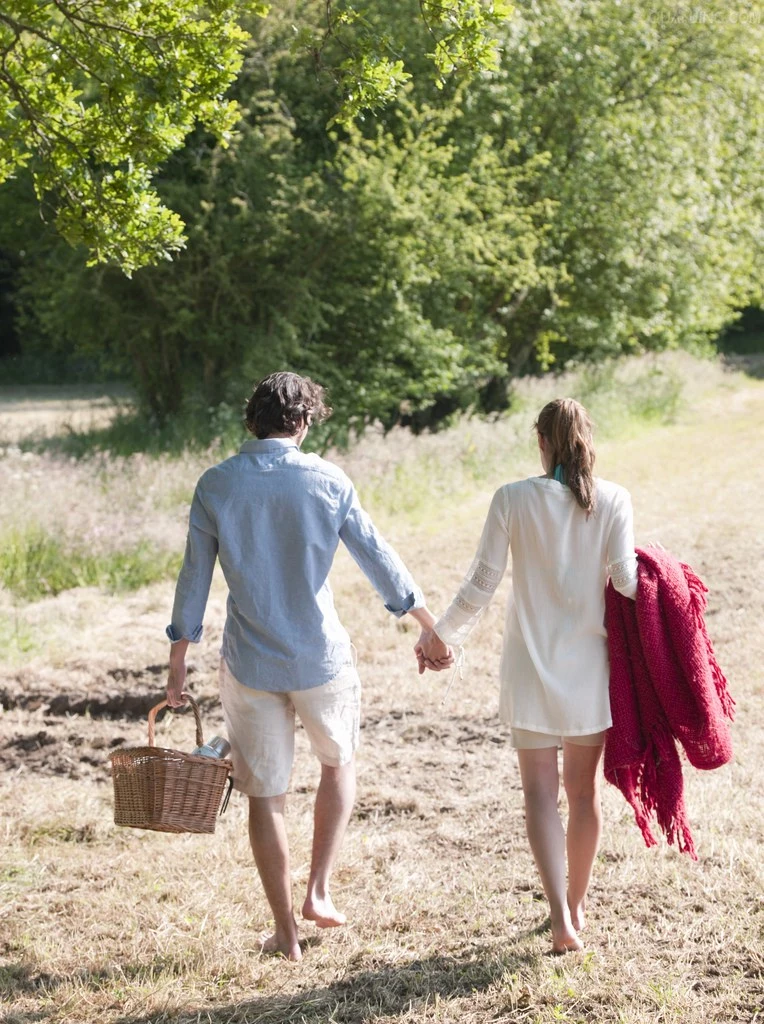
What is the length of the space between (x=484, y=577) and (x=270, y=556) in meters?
0.73

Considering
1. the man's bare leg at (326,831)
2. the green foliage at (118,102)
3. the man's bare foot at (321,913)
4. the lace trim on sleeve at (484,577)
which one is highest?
the green foliage at (118,102)

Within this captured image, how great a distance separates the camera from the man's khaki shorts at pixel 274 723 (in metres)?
3.65

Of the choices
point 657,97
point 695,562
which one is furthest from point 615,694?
point 657,97

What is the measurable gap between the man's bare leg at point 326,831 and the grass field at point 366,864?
0.53 ft

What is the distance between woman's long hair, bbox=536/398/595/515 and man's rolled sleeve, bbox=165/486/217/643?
1.14 meters

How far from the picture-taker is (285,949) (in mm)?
3848

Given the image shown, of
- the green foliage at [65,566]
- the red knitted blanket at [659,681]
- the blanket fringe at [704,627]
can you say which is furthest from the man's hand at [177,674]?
the green foliage at [65,566]

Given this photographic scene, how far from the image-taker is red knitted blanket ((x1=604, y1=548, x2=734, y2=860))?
12.0 ft

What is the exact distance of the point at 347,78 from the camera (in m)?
5.36

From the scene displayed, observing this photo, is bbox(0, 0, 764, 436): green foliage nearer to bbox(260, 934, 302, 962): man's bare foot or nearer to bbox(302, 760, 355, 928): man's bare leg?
bbox(302, 760, 355, 928): man's bare leg

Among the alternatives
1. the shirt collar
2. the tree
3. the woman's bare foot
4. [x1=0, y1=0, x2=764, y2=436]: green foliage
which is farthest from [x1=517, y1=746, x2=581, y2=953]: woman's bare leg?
[x1=0, y1=0, x2=764, y2=436]: green foliage

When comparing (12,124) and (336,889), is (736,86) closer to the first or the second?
(12,124)

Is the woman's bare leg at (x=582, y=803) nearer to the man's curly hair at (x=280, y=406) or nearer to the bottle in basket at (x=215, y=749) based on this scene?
the bottle in basket at (x=215, y=749)

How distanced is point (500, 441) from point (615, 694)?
1162cm
